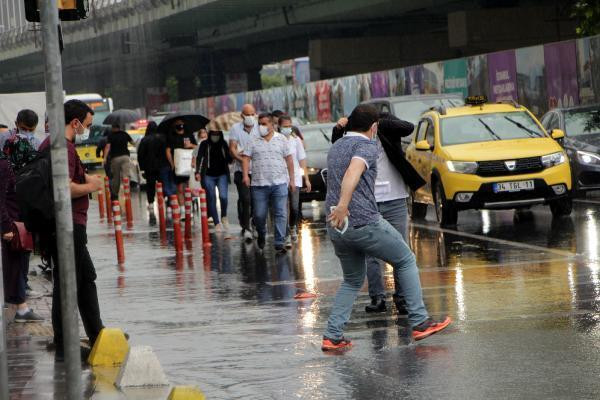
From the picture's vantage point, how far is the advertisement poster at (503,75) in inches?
1276

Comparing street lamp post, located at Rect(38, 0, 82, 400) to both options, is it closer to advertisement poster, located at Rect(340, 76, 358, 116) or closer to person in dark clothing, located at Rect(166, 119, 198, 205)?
person in dark clothing, located at Rect(166, 119, 198, 205)

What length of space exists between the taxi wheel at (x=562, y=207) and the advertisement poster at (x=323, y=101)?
27086mm

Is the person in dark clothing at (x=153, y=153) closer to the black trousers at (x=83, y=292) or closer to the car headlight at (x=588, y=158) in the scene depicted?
the car headlight at (x=588, y=158)

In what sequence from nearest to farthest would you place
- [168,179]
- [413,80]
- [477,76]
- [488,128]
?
[488,128] → [168,179] → [477,76] → [413,80]

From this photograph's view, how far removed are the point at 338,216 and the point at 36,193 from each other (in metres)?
2.07

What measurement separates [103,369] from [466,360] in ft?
7.96

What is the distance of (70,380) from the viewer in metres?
6.79

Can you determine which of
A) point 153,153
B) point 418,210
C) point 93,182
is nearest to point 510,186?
point 418,210

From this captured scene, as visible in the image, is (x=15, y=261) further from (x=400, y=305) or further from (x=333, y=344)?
(x=333, y=344)

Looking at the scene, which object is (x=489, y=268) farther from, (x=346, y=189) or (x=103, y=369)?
(x=103, y=369)

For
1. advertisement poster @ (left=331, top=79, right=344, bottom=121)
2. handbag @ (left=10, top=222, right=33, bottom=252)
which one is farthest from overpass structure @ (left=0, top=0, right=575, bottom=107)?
handbag @ (left=10, top=222, right=33, bottom=252)

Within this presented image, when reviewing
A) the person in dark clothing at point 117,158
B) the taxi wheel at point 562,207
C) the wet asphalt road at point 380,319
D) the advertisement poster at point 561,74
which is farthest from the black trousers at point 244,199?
the advertisement poster at point 561,74

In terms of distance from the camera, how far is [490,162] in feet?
62.7

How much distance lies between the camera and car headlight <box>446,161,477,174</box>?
63.0ft
